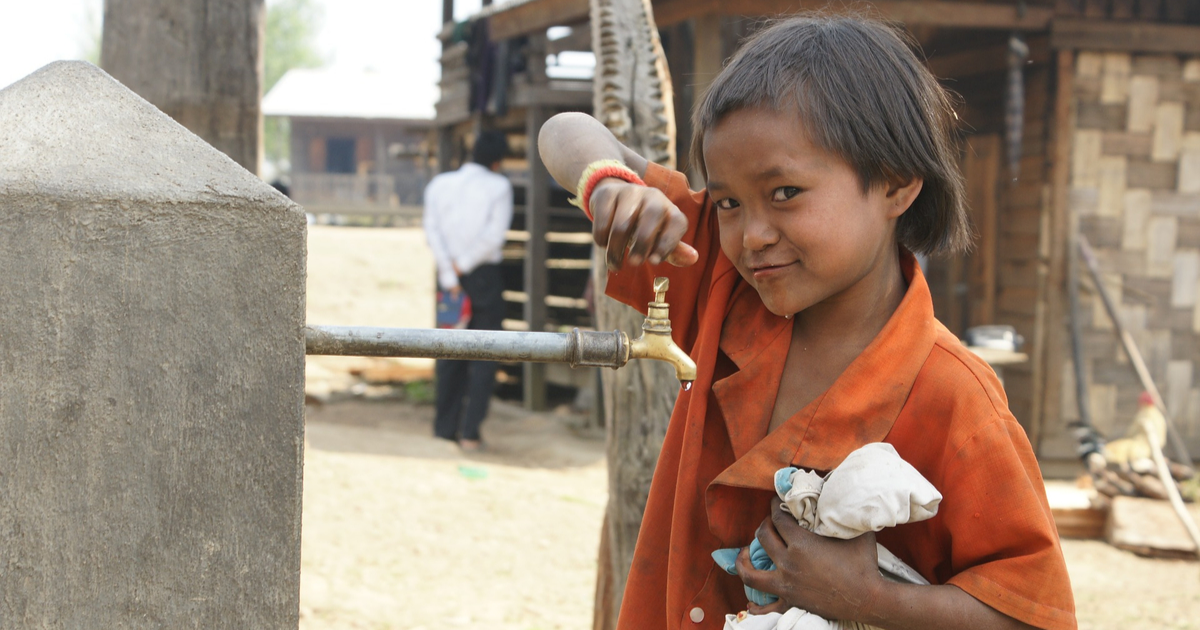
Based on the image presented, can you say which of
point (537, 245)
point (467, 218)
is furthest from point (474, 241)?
point (537, 245)

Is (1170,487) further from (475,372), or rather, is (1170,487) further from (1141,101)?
(475,372)

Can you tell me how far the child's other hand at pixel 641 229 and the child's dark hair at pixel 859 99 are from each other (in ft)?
0.57

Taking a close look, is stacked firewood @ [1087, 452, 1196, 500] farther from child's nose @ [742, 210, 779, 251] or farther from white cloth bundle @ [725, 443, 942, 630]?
child's nose @ [742, 210, 779, 251]

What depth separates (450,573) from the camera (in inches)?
170

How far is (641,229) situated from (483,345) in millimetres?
224

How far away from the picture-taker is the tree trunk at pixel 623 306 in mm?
2465

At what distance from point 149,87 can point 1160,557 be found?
4836 millimetres

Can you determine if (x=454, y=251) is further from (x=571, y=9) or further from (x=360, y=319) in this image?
(x=360, y=319)

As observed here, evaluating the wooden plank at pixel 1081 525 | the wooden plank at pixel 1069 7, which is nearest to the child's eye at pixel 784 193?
the wooden plank at pixel 1081 525

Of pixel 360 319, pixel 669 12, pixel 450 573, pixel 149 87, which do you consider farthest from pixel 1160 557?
pixel 360 319

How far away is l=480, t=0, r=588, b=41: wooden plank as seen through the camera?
253 inches

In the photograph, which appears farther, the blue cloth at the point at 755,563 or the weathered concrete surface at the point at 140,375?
the blue cloth at the point at 755,563

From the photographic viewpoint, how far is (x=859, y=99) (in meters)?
1.21

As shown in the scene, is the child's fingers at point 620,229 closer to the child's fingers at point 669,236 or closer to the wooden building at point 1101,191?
the child's fingers at point 669,236
